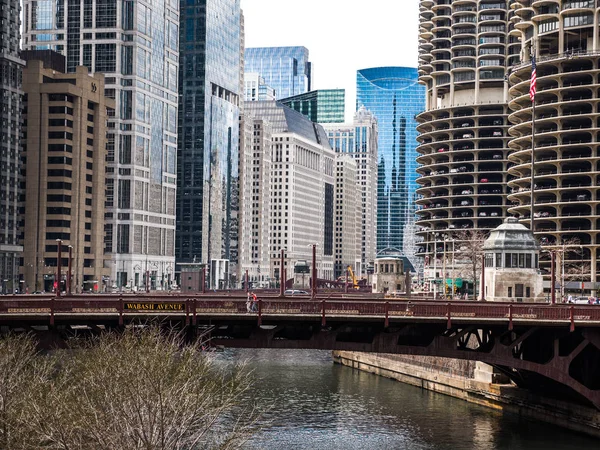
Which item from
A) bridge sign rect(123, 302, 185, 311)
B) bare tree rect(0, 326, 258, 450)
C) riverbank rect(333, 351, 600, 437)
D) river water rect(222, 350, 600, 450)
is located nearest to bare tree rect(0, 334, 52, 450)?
bare tree rect(0, 326, 258, 450)

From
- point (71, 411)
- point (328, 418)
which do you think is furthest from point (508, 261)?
point (71, 411)

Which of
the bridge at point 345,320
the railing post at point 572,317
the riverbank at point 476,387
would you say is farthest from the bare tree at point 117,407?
the riverbank at point 476,387

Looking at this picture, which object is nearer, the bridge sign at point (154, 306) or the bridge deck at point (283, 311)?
the bridge deck at point (283, 311)

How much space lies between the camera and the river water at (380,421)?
81125 mm

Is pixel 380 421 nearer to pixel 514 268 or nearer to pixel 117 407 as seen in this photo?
pixel 514 268

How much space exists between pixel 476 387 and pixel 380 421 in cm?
1418

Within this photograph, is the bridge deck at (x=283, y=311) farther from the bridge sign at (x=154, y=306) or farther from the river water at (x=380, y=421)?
the river water at (x=380, y=421)

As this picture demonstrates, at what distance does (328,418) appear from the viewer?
93.4m

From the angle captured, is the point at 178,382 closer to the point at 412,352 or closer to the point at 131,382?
the point at 131,382

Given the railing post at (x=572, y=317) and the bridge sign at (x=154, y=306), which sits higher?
the bridge sign at (x=154, y=306)

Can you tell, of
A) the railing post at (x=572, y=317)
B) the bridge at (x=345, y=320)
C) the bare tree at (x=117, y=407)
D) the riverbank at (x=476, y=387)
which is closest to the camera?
the bare tree at (x=117, y=407)

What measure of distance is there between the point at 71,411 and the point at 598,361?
4317 cm

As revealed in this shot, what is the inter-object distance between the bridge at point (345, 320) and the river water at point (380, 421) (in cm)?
770

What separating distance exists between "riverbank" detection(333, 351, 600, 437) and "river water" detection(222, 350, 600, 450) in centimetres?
103
